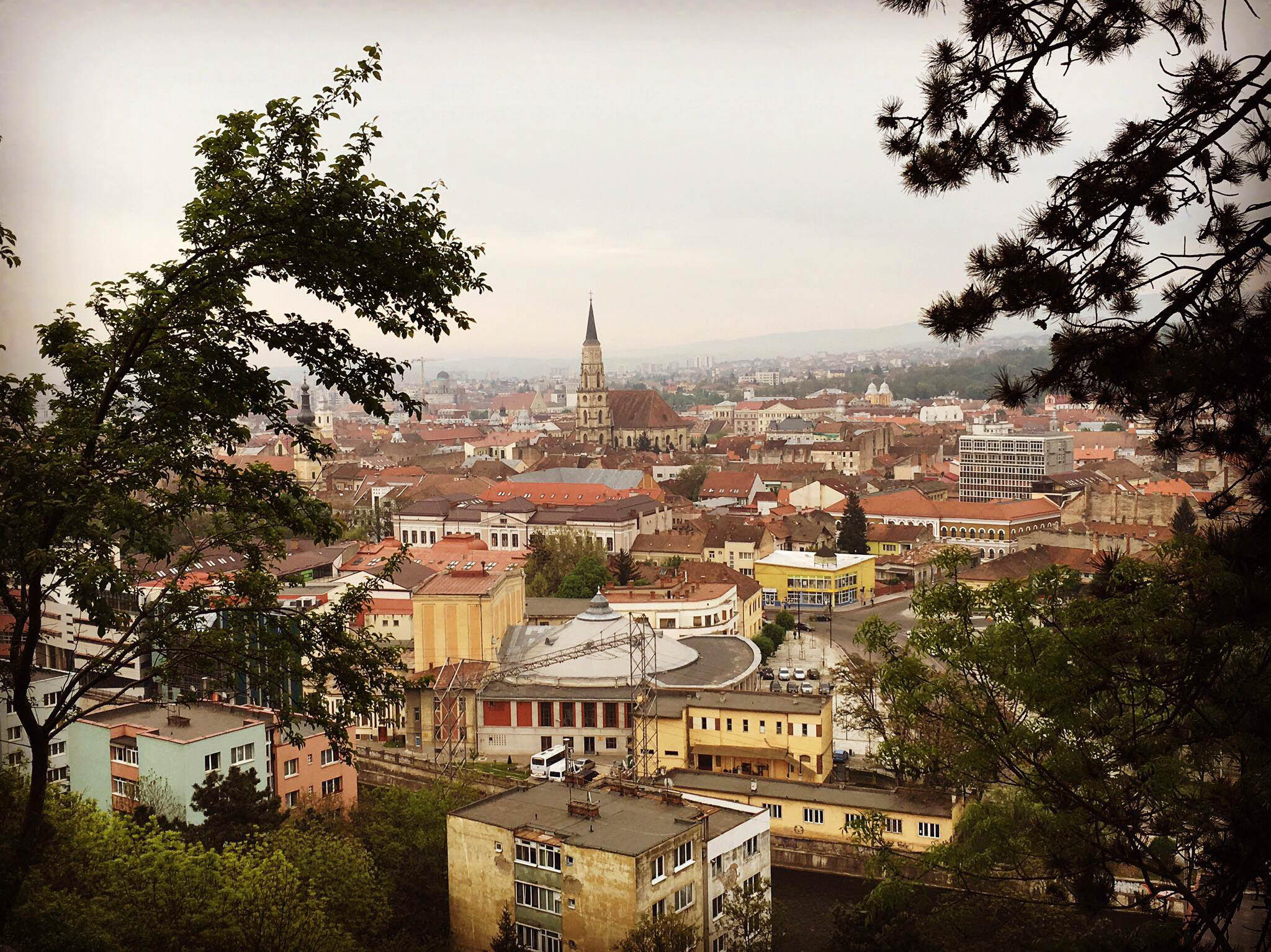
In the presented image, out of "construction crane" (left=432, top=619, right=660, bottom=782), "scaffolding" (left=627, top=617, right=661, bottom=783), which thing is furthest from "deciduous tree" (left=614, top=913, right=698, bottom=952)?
"construction crane" (left=432, top=619, right=660, bottom=782)

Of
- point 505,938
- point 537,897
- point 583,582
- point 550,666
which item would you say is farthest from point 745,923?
point 583,582

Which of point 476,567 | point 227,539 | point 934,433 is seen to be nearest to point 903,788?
point 476,567

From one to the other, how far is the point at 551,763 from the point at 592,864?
315 centimetres

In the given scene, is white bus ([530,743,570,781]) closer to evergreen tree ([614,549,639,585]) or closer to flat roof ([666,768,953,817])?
flat roof ([666,768,953,817])

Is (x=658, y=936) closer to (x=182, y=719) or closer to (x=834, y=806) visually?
(x=834, y=806)

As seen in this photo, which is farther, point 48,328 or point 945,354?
point 945,354

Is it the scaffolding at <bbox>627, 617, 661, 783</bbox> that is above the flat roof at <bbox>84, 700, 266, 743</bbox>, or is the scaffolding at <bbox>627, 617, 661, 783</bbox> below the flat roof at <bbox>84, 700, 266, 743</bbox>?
below

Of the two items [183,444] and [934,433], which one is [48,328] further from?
[934,433]

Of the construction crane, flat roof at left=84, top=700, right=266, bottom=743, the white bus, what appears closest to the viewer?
flat roof at left=84, top=700, right=266, bottom=743

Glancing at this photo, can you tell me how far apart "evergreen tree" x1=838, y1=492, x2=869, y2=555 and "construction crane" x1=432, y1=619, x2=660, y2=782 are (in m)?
8.02

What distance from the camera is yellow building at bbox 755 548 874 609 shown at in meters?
15.1

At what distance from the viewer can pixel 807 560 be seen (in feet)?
50.8

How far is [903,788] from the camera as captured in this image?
277 inches

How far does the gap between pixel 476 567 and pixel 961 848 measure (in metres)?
7.91
